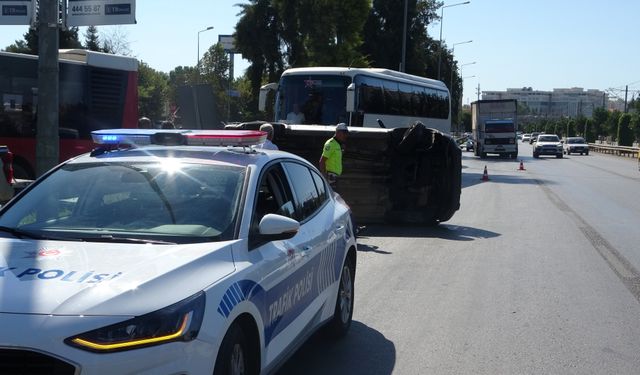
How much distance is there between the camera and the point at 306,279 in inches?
193

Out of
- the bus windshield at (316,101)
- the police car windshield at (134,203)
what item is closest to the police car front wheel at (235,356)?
the police car windshield at (134,203)

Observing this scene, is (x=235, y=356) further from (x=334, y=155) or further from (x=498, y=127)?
(x=498, y=127)

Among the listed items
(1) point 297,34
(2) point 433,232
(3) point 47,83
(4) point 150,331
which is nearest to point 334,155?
(2) point 433,232

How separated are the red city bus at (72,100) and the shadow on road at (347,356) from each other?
10383mm

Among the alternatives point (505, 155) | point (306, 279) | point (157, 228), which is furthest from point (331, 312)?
point (505, 155)

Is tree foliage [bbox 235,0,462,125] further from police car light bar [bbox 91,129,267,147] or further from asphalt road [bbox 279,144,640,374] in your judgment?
police car light bar [bbox 91,129,267,147]

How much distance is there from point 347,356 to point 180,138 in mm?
2163

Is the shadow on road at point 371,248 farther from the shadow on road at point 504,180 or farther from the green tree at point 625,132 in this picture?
the green tree at point 625,132

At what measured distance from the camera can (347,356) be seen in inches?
224

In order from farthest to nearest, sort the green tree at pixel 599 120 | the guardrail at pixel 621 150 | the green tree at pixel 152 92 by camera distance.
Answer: the green tree at pixel 599 120, the green tree at pixel 152 92, the guardrail at pixel 621 150

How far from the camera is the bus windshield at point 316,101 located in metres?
20.5

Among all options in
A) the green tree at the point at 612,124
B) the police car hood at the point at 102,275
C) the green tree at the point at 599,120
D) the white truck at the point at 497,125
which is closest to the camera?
the police car hood at the point at 102,275

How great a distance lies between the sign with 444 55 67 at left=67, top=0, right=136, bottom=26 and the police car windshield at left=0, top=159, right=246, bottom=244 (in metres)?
4.37

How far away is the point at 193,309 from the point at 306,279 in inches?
66.3
